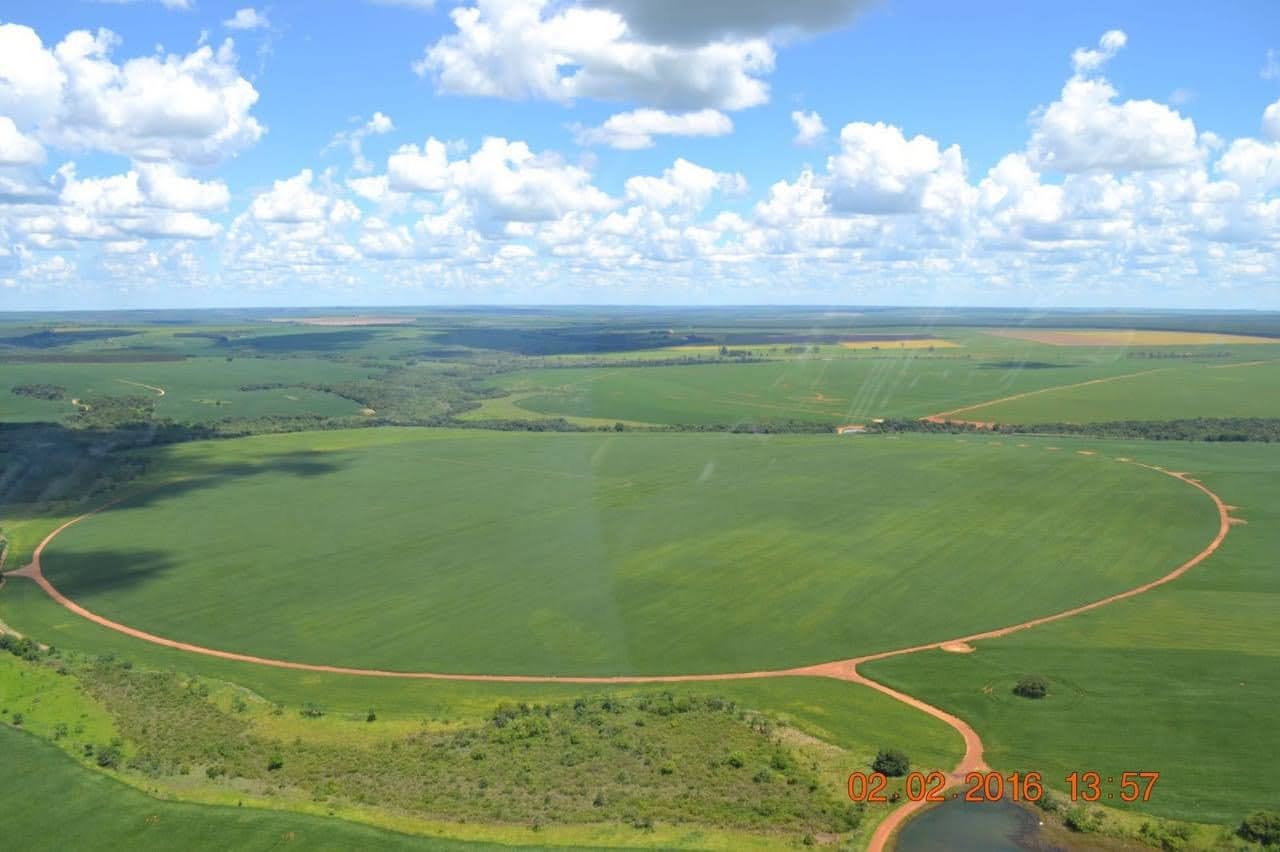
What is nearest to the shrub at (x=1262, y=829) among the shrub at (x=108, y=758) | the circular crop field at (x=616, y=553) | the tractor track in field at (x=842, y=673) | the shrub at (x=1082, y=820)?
the shrub at (x=1082, y=820)

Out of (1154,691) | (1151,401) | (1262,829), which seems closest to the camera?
(1262,829)

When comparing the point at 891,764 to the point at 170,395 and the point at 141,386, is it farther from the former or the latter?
the point at 141,386

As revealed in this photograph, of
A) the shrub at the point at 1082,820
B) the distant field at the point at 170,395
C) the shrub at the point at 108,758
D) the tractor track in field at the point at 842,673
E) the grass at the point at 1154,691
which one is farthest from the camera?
the distant field at the point at 170,395

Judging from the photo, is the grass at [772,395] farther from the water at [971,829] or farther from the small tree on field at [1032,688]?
the water at [971,829]

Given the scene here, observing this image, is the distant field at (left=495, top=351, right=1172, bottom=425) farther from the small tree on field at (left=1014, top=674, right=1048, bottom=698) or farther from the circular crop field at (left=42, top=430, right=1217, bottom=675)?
the small tree on field at (left=1014, top=674, right=1048, bottom=698)

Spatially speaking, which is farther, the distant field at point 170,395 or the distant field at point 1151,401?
the distant field at point 170,395

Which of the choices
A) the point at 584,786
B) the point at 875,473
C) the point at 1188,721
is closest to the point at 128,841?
the point at 584,786

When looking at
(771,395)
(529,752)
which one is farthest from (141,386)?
(529,752)
